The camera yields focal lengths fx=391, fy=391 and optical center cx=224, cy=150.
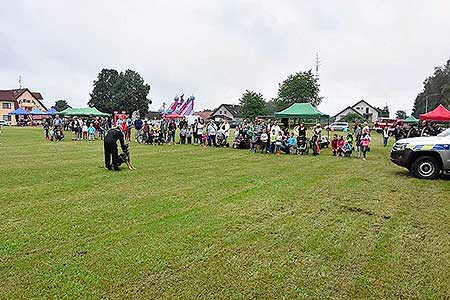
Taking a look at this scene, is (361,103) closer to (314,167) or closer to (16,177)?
(314,167)

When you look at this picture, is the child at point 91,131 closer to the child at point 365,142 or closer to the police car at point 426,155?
the child at point 365,142

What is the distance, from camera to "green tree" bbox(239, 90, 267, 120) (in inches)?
2923

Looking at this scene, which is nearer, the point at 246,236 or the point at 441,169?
the point at 246,236

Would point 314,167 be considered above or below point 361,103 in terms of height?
below

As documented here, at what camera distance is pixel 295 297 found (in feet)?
12.1

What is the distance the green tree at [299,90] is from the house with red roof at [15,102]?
49.9m

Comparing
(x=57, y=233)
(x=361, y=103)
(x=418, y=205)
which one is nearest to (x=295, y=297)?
(x=57, y=233)

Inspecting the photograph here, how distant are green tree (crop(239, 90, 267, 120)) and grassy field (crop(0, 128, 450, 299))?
212 ft

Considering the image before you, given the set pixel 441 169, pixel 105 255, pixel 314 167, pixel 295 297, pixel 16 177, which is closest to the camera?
pixel 295 297

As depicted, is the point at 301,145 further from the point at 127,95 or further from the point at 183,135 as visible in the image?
the point at 127,95

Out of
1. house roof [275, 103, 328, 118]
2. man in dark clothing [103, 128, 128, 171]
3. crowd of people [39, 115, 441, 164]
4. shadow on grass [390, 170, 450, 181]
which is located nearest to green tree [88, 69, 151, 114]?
crowd of people [39, 115, 441, 164]

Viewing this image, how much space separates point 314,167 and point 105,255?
9.66m

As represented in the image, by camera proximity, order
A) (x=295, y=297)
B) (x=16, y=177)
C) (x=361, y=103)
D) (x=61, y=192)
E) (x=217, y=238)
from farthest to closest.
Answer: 1. (x=361, y=103)
2. (x=16, y=177)
3. (x=61, y=192)
4. (x=217, y=238)
5. (x=295, y=297)

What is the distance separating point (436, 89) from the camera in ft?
264
